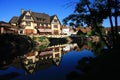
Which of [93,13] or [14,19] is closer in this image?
[93,13]

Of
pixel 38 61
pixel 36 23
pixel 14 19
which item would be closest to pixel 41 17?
pixel 36 23

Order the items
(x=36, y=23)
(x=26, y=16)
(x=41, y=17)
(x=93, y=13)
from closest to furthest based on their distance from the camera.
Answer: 1. (x=93, y=13)
2. (x=26, y=16)
3. (x=36, y=23)
4. (x=41, y=17)

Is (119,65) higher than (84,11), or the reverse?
(84,11)

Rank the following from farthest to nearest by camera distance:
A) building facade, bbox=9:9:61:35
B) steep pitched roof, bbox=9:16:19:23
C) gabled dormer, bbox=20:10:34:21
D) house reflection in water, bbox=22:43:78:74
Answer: steep pitched roof, bbox=9:16:19:23 → gabled dormer, bbox=20:10:34:21 → building facade, bbox=9:9:61:35 → house reflection in water, bbox=22:43:78:74

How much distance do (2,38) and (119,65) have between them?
45079 millimetres

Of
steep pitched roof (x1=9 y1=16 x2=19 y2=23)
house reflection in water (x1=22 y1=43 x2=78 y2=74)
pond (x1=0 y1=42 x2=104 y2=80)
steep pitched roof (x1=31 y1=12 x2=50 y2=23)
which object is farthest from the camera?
steep pitched roof (x1=31 y1=12 x2=50 y2=23)

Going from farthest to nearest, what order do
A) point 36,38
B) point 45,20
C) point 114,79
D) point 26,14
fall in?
point 45,20, point 26,14, point 36,38, point 114,79

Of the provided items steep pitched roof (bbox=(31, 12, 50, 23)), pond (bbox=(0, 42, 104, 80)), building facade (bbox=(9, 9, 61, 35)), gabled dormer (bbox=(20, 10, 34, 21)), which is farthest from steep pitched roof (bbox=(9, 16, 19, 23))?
pond (bbox=(0, 42, 104, 80))

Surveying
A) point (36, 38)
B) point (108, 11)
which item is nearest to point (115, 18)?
point (108, 11)

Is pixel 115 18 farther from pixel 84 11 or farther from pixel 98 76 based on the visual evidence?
pixel 98 76

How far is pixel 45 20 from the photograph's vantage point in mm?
112250

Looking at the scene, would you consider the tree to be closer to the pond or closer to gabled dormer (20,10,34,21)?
the pond

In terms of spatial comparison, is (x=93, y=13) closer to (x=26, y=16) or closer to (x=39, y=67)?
(x=39, y=67)

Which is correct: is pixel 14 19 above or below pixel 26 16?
below
